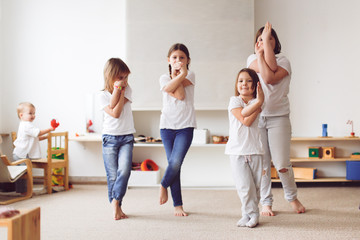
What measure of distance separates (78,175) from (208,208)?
204cm

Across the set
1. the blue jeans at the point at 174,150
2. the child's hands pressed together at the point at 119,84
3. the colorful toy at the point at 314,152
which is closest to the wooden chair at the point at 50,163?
the child's hands pressed together at the point at 119,84

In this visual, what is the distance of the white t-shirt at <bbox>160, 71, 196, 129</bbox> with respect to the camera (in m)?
2.74

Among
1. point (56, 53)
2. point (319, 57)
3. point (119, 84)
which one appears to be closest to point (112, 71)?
point (119, 84)

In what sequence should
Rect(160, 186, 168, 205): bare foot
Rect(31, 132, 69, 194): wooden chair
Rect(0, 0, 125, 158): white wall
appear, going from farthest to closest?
1. Rect(0, 0, 125, 158): white wall
2. Rect(31, 132, 69, 194): wooden chair
3. Rect(160, 186, 168, 205): bare foot

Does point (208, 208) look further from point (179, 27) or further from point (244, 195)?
point (179, 27)

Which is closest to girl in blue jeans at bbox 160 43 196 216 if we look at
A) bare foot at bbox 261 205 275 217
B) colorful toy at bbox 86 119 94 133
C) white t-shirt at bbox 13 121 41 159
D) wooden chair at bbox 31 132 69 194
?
bare foot at bbox 261 205 275 217

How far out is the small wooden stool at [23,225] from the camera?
1.53 meters

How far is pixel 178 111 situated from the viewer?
2754 mm

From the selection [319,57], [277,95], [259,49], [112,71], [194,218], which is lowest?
[194,218]

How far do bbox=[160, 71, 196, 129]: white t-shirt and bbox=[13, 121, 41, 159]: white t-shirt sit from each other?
1.75 meters

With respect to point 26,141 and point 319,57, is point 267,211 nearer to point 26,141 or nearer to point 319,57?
point 319,57

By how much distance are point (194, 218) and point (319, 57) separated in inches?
105

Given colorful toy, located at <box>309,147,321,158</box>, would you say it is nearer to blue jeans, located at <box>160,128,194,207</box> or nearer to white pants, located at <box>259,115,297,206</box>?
white pants, located at <box>259,115,297,206</box>

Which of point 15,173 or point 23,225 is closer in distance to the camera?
point 23,225
